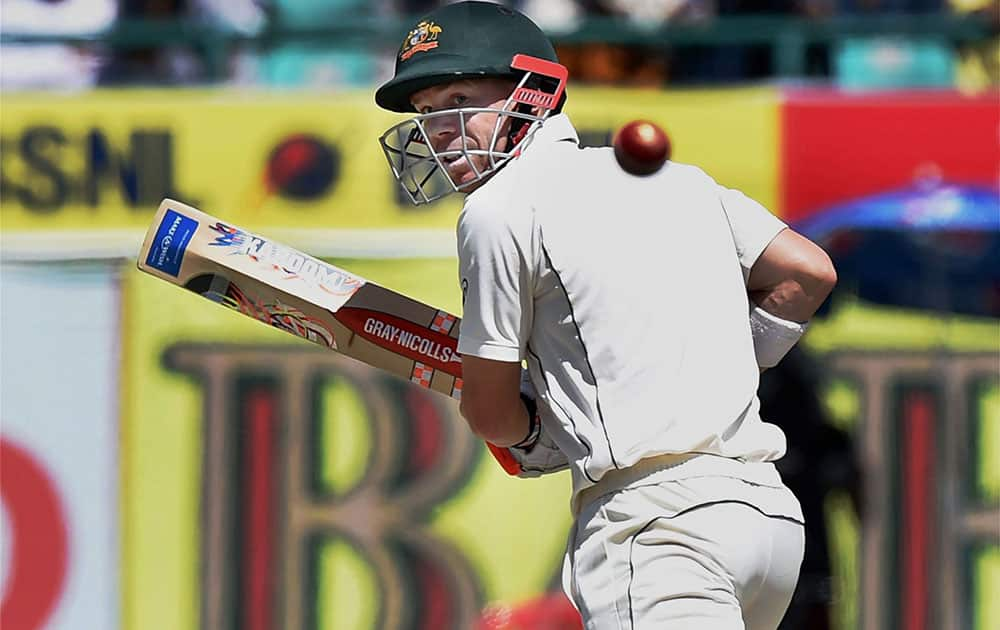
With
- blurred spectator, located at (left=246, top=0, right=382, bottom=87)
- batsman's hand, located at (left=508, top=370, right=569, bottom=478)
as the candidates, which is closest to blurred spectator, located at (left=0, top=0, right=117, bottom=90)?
blurred spectator, located at (left=246, top=0, right=382, bottom=87)

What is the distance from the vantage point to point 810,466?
5.69 m

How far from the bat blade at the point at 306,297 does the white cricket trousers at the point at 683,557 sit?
59 centimetres

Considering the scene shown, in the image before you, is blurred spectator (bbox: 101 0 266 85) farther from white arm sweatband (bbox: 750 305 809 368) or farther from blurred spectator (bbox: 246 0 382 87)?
white arm sweatband (bbox: 750 305 809 368)

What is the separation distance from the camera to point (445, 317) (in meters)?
3.14

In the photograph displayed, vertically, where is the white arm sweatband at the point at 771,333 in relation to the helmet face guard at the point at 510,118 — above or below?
below

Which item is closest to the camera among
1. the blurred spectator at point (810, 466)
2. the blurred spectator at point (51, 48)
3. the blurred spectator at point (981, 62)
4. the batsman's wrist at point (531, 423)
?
the batsman's wrist at point (531, 423)

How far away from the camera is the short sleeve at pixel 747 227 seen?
9.11 ft

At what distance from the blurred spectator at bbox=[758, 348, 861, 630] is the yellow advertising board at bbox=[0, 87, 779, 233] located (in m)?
0.68

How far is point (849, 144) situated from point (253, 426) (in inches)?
90.2

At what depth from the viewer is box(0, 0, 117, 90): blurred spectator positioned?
605 cm

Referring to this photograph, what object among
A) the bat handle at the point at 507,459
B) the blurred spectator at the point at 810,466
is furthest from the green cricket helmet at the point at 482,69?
the blurred spectator at the point at 810,466

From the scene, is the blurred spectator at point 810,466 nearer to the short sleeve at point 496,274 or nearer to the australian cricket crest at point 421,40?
the australian cricket crest at point 421,40

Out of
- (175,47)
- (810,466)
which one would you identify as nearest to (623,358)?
(810,466)

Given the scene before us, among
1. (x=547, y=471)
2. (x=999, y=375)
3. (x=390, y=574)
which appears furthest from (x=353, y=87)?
(x=547, y=471)
